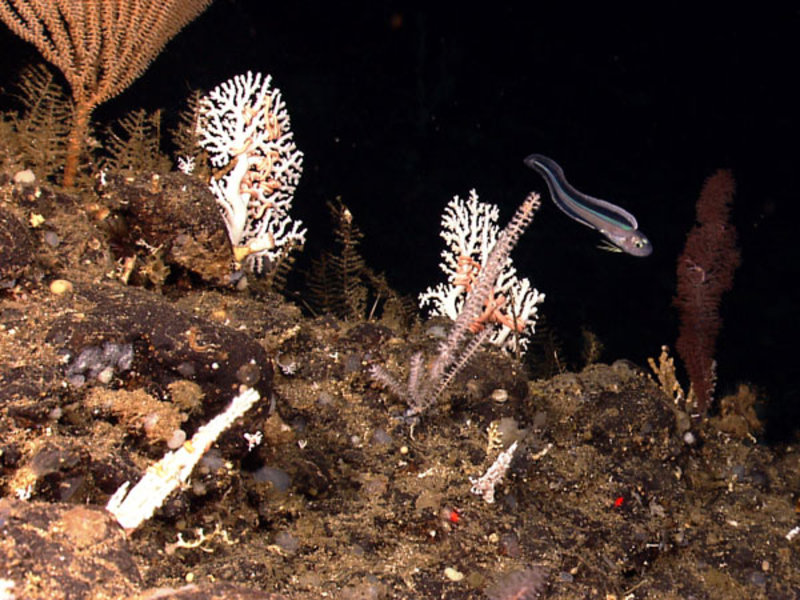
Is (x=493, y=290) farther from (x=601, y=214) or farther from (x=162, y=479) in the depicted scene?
(x=162, y=479)

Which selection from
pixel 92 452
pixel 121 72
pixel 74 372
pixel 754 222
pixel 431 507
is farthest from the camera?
pixel 754 222

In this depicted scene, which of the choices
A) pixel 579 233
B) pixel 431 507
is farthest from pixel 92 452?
pixel 579 233

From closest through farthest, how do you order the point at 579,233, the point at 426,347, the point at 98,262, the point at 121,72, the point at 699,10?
the point at 98,262, the point at 426,347, the point at 121,72, the point at 699,10, the point at 579,233

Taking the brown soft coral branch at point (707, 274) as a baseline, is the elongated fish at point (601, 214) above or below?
below

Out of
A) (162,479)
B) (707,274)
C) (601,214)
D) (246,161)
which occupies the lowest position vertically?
(162,479)

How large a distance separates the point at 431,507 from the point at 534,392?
4.95 feet

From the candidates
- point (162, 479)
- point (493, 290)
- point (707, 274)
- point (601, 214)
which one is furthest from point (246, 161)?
point (707, 274)

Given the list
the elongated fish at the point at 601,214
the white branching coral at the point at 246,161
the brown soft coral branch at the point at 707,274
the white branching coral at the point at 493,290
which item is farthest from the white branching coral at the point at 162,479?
the brown soft coral branch at the point at 707,274

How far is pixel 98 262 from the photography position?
303 cm

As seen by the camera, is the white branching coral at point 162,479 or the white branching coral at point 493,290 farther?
the white branching coral at point 493,290

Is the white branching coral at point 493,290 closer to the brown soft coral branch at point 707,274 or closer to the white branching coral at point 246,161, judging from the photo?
the white branching coral at point 246,161

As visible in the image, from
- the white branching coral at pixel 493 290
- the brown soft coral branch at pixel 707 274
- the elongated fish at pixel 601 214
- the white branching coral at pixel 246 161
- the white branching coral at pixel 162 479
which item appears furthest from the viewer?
the brown soft coral branch at pixel 707 274

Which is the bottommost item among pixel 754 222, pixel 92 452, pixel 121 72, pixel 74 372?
pixel 92 452

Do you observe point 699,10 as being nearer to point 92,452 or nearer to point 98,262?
A: point 98,262
